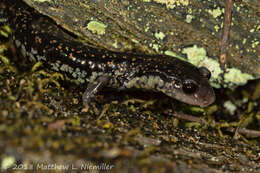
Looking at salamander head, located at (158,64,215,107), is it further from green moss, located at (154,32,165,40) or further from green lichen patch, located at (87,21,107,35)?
green lichen patch, located at (87,21,107,35)

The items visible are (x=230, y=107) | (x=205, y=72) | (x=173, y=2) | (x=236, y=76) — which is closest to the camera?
(x=173, y=2)

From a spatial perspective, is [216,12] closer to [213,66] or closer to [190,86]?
[213,66]

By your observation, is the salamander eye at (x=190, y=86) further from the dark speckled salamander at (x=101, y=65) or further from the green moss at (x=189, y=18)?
the green moss at (x=189, y=18)

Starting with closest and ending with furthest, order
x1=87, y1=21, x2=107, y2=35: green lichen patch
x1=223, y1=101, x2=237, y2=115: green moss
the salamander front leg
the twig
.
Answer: the salamander front leg → the twig → x1=87, y1=21, x2=107, y2=35: green lichen patch → x1=223, y1=101, x2=237, y2=115: green moss

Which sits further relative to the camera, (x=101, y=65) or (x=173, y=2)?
(x=101, y=65)

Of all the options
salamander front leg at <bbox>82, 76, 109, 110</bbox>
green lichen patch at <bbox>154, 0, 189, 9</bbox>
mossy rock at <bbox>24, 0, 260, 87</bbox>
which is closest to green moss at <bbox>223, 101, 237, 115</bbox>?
mossy rock at <bbox>24, 0, 260, 87</bbox>

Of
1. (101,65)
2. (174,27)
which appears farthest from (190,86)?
(101,65)

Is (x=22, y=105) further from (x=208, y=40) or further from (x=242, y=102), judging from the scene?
(x=242, y=102)
